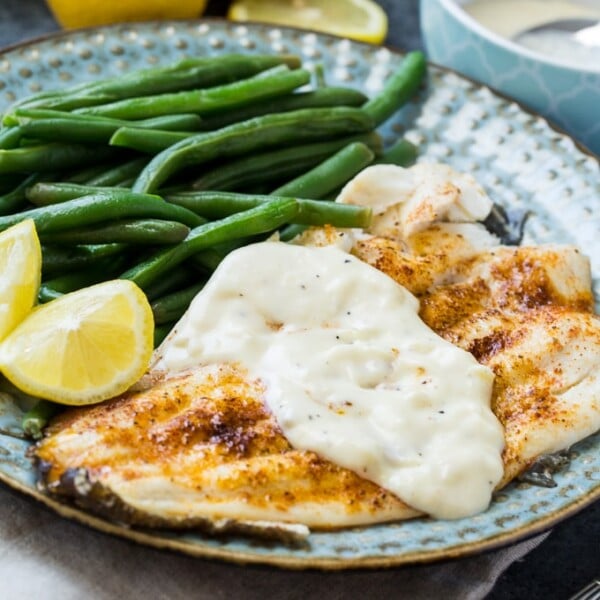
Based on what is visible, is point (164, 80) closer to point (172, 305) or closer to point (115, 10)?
point (115, 10)

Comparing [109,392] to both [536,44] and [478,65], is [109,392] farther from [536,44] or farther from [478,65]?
[536,44]

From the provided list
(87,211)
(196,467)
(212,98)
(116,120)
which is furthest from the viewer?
(212,98)

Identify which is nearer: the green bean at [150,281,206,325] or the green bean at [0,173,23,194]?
the green bean at [150,281,206,325]

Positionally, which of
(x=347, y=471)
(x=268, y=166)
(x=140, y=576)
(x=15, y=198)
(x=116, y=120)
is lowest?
(x=140, y=576)

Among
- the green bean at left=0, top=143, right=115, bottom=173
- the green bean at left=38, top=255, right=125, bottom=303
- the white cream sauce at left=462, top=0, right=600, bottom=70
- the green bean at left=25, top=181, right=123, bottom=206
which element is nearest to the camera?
the green bean at left=38, top=255, right=125, bottom=303

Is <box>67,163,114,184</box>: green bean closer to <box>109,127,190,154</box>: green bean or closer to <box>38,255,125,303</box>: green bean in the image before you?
<box>109,127,190,154</box>: green bean

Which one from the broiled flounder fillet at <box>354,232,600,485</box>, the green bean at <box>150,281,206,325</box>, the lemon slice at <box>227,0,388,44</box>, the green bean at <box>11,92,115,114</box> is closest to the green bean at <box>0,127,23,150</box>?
the green bean at <box>11,92,115,114</box>

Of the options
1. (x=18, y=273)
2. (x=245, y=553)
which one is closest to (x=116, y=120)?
(x=18, y=273)
